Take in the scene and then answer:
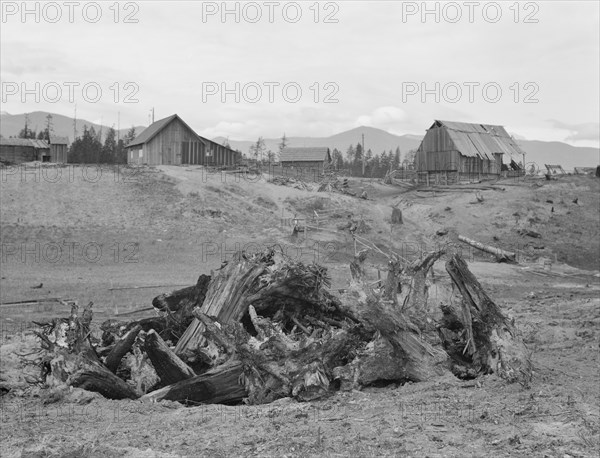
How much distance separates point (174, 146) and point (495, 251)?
27.6 metres

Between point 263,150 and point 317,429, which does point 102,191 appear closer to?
point 317,429

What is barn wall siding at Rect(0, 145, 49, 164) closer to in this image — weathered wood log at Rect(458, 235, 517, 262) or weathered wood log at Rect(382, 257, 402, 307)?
weathered wood log at Rect(458, 235, 517, 262)

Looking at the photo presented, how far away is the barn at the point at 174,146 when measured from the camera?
49.8 metres

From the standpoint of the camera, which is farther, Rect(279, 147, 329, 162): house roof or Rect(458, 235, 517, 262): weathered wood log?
Rect(279, 147, 329, 162): house roof

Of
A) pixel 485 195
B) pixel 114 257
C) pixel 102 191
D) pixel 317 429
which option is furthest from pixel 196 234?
pixel 317 429

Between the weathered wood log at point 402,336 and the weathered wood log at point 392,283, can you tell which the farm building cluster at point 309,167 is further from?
the weathered wood log at point 402,336

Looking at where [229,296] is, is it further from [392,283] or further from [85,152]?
[85,152]

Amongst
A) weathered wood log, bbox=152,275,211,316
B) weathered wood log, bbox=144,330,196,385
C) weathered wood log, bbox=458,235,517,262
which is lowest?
weathered wood log, bbox=458,235,517,262

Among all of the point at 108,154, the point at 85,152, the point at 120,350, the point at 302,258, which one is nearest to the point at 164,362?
the point at 120,350

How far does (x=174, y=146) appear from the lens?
163 ft

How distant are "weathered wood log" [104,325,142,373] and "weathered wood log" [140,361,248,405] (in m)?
0.92

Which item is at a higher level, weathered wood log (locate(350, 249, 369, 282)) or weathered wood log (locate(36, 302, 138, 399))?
weathered wood log (locate(350, 249, 369, 282))

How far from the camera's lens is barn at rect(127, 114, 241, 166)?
1959 inches

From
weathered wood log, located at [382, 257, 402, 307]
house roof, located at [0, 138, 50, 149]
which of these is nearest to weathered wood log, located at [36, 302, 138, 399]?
weathered wood log, located at [382, 257, 402, 307]
